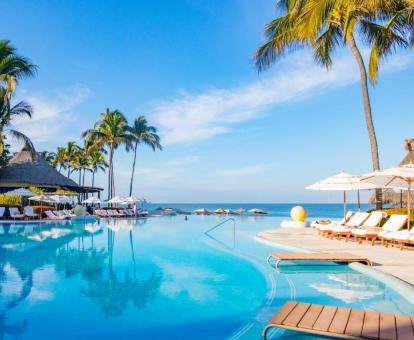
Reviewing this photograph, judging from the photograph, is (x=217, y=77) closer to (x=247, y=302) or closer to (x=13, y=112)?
(x=13, y=112)

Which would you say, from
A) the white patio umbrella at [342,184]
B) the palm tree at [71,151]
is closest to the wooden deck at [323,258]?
the white patio umbrella at [342,184]

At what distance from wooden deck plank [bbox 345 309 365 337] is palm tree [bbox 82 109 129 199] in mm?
32194

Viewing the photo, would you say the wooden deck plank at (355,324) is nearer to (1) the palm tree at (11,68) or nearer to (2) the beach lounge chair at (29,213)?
(1) the palm tree at (11,68)

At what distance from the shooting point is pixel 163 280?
744cm

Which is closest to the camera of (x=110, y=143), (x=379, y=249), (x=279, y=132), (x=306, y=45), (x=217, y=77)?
(x=379, y=249)

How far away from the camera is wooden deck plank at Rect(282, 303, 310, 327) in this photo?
3.81 meters

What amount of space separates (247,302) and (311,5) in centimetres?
963

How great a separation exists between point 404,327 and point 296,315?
105 cm

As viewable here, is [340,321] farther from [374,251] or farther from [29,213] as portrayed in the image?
[29,213]

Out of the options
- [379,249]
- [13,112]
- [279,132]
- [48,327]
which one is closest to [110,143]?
[13,112]

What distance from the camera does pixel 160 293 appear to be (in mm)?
6484

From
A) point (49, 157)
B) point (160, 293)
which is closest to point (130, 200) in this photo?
point (160, 293)

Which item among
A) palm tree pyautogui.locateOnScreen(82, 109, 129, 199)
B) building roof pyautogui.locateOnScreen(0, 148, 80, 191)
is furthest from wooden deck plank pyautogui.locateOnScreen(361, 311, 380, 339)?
palm tree pyautogui.locateOnScreen(82, 109, 129, 199)

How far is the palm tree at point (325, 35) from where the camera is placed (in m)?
13.4
